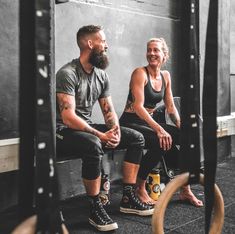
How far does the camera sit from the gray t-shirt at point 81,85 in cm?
306

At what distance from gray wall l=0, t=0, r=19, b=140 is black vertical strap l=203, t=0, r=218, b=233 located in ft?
7.13

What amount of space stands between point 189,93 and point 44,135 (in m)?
0.60

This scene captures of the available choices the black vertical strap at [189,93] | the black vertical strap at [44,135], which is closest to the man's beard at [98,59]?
the black vertical strap at [189,93]

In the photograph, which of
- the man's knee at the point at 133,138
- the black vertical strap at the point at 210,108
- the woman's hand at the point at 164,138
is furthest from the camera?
the woman's hand at the point at 164,138

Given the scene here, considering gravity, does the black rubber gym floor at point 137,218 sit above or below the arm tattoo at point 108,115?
below

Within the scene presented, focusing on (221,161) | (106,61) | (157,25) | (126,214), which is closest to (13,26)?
(106,61)

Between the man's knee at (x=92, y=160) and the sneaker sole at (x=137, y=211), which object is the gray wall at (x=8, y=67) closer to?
the man's knee at (x=92, y=160)

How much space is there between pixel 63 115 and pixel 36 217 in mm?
1967

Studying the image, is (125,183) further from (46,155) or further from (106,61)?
(46,155)

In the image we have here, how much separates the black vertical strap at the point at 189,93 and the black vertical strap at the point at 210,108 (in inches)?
3.3

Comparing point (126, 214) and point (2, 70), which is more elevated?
point (2, 70)

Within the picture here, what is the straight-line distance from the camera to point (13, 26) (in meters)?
3.20

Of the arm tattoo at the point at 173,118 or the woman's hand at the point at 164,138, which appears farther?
the arm tattoo at the point at 173,118

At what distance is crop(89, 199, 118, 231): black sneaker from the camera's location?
9.30ft
